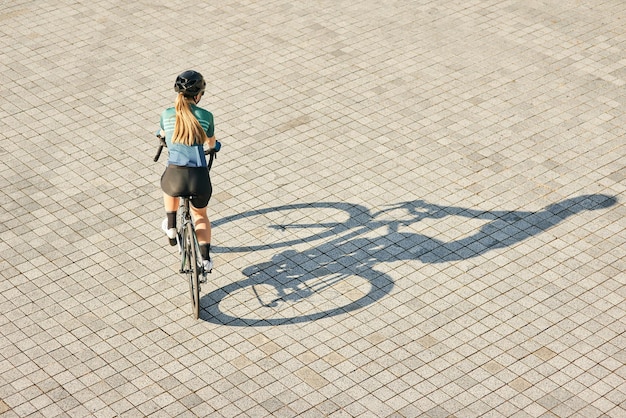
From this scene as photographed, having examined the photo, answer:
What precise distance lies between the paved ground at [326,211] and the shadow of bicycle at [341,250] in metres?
0.02

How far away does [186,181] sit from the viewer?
335 inches

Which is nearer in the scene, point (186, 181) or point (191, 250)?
point (186, 181)

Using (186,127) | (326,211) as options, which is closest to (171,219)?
(186,127)

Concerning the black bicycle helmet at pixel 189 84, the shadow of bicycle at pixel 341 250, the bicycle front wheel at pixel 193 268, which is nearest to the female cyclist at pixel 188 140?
the black bicycle helmet at pixel 189 84

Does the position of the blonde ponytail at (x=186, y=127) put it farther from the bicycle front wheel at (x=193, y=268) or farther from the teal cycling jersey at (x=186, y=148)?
the bicycle front wheel at (x=193, y=268)

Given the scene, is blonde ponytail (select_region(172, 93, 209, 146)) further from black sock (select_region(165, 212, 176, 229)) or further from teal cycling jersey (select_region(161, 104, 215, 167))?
black sock (select_region(165, 212, 176, 229))

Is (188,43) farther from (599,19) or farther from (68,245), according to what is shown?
(599,19)

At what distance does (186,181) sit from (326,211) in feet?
7.20

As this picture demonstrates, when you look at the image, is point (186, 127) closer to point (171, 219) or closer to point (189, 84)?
point (189, 84)

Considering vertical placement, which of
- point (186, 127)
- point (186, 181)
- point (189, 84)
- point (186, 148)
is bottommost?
point (186, 181)

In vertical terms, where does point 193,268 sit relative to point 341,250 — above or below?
above

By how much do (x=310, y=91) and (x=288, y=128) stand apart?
0.93 m

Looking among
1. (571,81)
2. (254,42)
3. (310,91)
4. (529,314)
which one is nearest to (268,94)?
(310,91)

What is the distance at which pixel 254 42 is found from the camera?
1355cm
